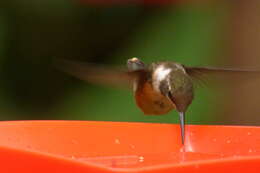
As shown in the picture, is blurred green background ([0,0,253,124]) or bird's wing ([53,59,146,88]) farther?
blurred green background ([0,0,253,124])

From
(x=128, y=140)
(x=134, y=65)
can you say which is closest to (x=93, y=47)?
(x=134, y=65)

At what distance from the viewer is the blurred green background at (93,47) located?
2773 mm

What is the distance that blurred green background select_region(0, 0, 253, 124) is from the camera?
2.77 metres

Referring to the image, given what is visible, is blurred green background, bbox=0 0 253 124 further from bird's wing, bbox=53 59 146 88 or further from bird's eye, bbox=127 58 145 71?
bird's wing, bbox=53 59 146 88

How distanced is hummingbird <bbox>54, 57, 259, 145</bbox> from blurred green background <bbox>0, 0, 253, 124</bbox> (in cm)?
79

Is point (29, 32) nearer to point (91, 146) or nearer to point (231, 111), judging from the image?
point (231, 111)

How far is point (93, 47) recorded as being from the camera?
2.98m

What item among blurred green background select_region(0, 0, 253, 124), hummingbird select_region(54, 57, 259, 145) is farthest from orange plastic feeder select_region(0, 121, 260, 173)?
blurred green background select_region(0, 0, 253, 124)

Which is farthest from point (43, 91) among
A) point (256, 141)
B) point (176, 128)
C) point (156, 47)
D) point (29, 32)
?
point (256, 141)

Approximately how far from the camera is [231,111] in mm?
2910

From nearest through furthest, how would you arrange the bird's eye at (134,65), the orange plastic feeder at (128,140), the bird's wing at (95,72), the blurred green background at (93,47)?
the orange plastic feeder at (128,140)
the bird's wing at (95,72)
the bird's eye at (134,65)
the blurred green background at (93,47)

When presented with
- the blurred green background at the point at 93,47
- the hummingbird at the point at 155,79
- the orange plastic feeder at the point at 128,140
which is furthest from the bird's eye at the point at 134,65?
the blurred green background at the point at 93,47

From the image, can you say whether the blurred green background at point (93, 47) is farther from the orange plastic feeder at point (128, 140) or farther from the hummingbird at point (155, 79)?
the orange plastic feeder at point (128, 140)

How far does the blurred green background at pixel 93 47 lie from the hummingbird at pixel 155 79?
31.2 inches
